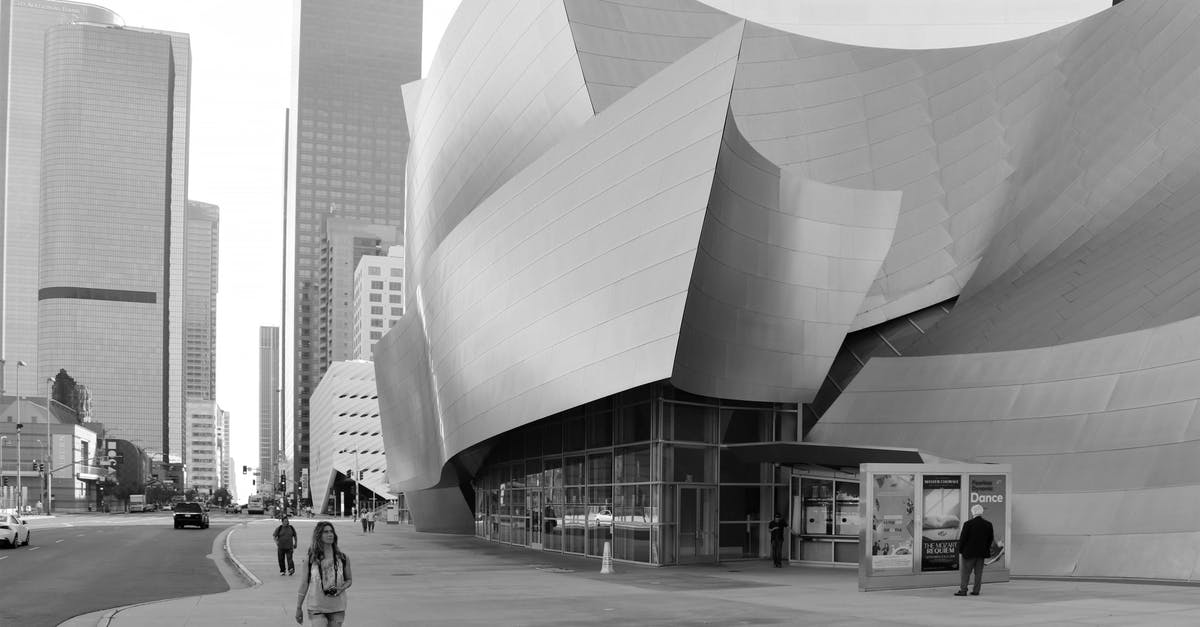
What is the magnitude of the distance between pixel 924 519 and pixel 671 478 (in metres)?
8.03

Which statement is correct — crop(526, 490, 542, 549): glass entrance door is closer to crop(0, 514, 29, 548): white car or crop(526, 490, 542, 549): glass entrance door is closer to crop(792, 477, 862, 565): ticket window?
crop(792, 477, 862, 565): ticket window

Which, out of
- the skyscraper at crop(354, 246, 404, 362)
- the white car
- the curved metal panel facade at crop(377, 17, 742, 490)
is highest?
the skyscraper at crop(354, 246, 404, 362)

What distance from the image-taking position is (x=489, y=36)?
Result: 3453cm

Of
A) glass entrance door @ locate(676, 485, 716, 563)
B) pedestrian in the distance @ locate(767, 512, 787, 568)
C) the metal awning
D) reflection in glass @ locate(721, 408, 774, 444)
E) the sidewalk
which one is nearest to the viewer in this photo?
the sidewalk

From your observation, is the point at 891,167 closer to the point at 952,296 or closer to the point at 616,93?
the point at 952,296

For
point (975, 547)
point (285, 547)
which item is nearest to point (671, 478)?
point (285, 547)

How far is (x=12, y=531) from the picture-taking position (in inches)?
1421

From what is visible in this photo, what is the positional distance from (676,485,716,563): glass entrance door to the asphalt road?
35.0ft

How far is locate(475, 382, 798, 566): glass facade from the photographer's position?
26.2m

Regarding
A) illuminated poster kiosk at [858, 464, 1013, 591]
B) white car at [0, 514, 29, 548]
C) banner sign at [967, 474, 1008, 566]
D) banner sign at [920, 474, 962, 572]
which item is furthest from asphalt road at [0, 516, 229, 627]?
banner sign at [967, 474, 1008, 566]

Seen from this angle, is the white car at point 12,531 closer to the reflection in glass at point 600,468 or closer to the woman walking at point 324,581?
the reflection in glass at point 600,468

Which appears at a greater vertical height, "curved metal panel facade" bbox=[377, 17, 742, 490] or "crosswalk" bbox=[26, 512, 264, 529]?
"curved metal panel facade" bbox=[377, 17, 742, 490]

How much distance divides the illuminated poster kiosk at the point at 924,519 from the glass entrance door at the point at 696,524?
7.96 m

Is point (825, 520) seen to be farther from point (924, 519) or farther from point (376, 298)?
point (376, 298)
